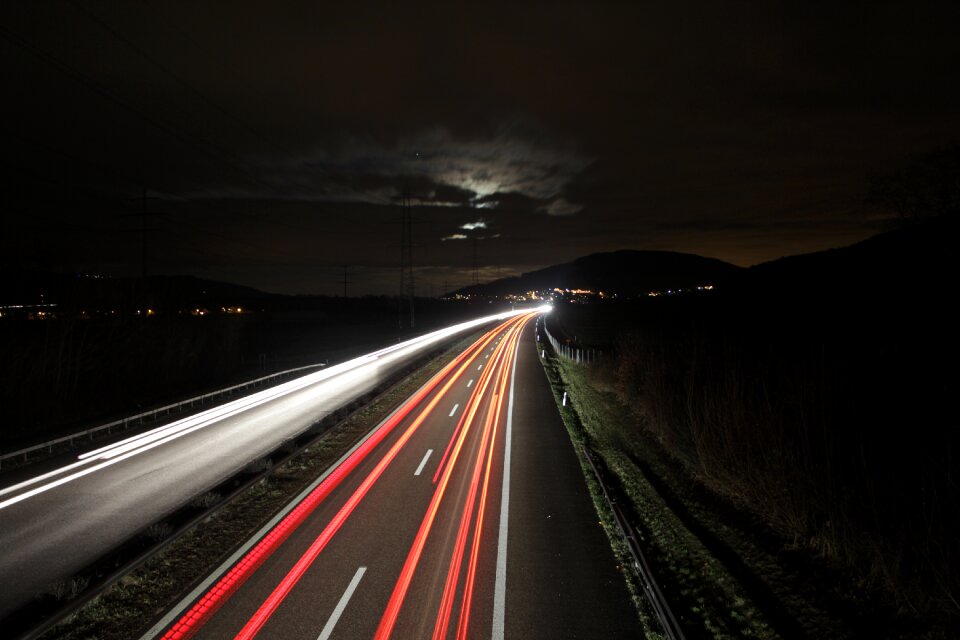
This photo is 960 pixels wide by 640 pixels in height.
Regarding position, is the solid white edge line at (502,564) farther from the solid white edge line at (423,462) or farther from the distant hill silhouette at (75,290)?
the distant hill silhouette at (75,290)

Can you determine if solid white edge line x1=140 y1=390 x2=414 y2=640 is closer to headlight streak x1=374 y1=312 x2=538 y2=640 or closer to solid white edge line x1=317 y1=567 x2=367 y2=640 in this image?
solid white edge line x1=317 y1=567 x2=367 y2=640

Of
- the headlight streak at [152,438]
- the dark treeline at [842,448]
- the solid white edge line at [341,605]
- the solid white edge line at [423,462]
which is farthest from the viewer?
the solid white edge line at [423,462]

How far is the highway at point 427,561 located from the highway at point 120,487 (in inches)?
112

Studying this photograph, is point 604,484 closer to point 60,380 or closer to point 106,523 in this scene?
point 106,523

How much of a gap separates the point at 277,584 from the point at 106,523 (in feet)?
16.3

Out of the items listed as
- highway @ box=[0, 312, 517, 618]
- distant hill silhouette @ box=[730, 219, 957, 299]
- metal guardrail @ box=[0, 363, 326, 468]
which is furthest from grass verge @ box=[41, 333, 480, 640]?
distant hill silhouette @ box=[730, 219, 957, 299]

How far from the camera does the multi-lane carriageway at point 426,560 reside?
249 inches

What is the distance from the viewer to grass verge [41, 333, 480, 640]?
250 inches

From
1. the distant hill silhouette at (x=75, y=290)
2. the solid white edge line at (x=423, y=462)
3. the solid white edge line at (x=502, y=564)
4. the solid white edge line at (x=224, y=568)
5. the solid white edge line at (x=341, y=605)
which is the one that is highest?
the distant hill silhouette at (x=75, y=290)

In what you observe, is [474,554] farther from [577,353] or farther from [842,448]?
[577,353]

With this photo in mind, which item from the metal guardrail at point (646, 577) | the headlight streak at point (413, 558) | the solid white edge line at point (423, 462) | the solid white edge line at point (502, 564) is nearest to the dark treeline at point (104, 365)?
the solid white edge line at point (423, 462)

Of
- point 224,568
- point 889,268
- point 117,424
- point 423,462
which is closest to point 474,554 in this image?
point 224,568

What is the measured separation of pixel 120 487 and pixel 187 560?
5.13 metres

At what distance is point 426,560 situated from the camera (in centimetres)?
788
